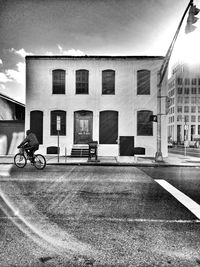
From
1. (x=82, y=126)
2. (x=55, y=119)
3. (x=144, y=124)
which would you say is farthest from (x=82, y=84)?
(x=144, y=124)

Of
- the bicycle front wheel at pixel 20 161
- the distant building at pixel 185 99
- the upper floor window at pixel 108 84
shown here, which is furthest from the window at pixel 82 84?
the distant building at pixel 185 99

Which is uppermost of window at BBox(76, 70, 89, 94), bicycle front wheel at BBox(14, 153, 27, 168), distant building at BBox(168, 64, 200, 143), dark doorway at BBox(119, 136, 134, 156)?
distant building at BBox(168, 64, 200, 143)

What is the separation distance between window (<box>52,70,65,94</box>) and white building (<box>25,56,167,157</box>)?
85 mm

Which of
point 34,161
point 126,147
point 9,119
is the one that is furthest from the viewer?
point 9,119

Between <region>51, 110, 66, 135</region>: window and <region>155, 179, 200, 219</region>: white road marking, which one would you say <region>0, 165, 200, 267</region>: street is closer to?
<region>155, 179, 200, 219</region>: white road marking

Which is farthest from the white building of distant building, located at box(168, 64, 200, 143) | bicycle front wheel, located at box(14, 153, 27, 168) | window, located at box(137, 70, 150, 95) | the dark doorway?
distant building, located at box(168, 64, 200, 143)

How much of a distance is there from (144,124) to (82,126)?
5231 mm

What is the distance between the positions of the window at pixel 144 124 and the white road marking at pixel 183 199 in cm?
1013

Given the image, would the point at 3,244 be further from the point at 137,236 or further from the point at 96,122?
the point at 96,122

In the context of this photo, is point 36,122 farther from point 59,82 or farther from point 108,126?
Result: point 108,126

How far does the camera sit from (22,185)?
7.13 m

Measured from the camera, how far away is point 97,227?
3.91 meters

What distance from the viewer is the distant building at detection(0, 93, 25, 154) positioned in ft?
58.6

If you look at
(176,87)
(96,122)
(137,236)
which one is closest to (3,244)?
(137,236)
